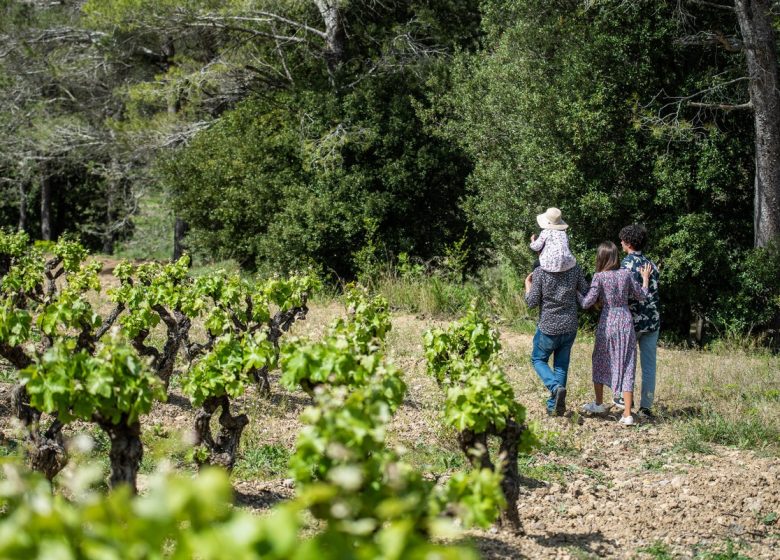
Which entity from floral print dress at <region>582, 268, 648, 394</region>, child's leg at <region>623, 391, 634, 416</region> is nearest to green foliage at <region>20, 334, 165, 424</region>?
floral print dress at <region>582, 268, 648, 394</region>

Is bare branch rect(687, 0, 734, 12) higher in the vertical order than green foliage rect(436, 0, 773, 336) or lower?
higher

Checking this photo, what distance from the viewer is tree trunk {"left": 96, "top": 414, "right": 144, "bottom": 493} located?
4.48m

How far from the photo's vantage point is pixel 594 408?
7.61 meters

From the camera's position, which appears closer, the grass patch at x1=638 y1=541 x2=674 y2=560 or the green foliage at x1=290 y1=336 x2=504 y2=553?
the green foliage at x1=290 y1=336 x2=504 y2=553

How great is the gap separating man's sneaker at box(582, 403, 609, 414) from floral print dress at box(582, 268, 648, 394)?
28 centimetres

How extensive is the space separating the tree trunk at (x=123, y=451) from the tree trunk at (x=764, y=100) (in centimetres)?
866

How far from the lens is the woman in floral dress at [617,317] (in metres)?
7.29

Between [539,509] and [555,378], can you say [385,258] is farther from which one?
[539,509]

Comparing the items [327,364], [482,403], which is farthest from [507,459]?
[327,364]

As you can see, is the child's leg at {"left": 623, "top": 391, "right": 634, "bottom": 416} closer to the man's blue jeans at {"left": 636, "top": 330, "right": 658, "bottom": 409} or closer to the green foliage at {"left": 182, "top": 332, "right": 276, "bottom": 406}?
the man's blue jeans at {"left": 636, "top": 330, "right": 658, "bottom": 409}

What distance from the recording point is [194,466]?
6121 millimetres

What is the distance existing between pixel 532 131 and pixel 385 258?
161 inches

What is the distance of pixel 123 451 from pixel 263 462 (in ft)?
6.12

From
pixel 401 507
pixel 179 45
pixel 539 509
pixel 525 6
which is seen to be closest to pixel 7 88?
pixel 179 45
